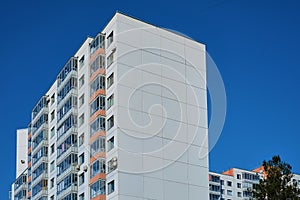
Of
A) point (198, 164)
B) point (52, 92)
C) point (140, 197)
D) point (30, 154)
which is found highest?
point (52, 92)

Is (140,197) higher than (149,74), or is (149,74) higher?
(149,74)

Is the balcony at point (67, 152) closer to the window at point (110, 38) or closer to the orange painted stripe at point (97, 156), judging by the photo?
→ the orange painted stripe at point (97, 156)

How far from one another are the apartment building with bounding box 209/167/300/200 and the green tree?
328 ft

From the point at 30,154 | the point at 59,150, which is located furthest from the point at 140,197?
the point at 30,154

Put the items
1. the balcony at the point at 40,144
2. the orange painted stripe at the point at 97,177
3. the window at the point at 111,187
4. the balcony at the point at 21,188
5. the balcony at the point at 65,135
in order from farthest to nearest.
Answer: the balcony at the point at 21,188
the balcony at the point at 40,144
the balcony at the point at 65,135
the orange painted stripe at the point at 97,177
the window at the point at 111,187

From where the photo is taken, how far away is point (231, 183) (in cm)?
15675

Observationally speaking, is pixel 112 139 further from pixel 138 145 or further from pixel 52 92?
pixel 52 92

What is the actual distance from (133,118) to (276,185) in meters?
20.1

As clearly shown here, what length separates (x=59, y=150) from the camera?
7931cm

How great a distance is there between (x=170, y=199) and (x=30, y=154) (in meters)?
34.4

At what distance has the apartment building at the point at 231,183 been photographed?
151 metres

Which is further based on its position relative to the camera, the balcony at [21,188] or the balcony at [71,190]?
the balcony at [21,188]

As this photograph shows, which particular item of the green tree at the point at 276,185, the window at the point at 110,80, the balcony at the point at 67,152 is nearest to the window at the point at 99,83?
the window at the point at 110,80

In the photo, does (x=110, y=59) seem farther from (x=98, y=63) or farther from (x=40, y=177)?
(x=40, y=177)
